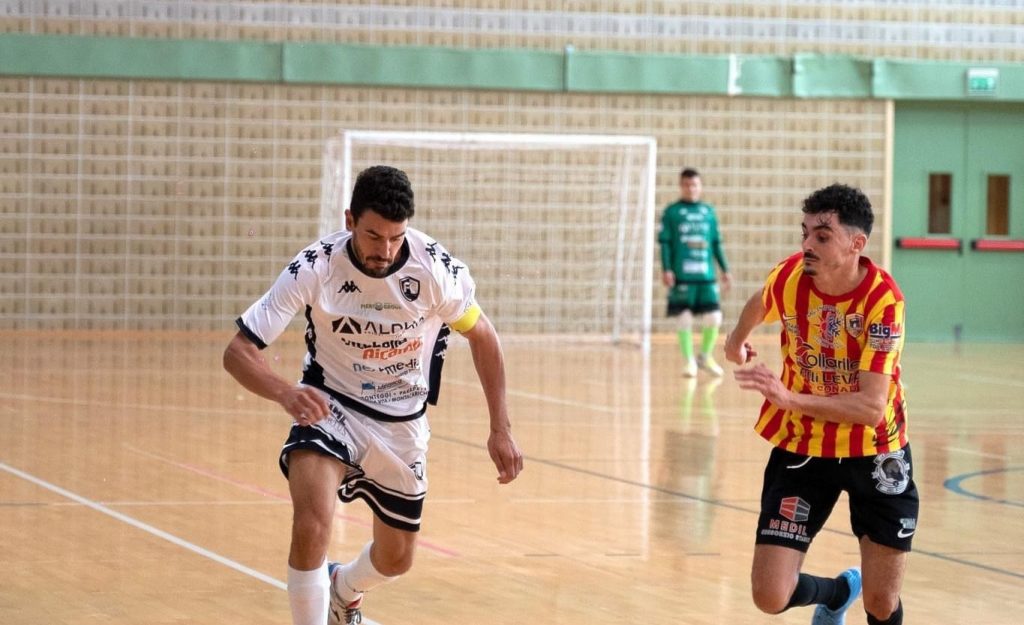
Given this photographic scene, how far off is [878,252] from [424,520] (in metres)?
13.4

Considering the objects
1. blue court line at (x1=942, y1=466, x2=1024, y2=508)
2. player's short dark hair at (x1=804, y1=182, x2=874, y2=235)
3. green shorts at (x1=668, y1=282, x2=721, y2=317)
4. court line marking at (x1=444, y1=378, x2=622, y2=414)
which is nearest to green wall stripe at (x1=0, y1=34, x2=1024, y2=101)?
green shorts at (x1=668, y1=282, x2=721, y2=317)

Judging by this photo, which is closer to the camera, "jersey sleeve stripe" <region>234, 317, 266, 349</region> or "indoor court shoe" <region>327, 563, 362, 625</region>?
"jersey sleeve stripe" <region>234, 317, 266, 349</region>

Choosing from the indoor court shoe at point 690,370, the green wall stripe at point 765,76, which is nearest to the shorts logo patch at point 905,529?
the indoor court shoe at point 690,370

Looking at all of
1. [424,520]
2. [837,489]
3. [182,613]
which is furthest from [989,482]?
[182,613]

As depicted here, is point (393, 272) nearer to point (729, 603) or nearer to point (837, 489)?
point (837, 489)

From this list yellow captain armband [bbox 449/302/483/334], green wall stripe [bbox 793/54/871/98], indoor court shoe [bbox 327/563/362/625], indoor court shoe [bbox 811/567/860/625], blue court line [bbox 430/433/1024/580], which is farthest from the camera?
green wall stripe [bbox 793/54/871/98]

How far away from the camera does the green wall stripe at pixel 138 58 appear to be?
1753 centimetres

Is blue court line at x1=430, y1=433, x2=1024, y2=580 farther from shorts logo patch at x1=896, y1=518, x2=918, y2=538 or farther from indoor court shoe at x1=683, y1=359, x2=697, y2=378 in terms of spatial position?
indoor court shoe at x1=683, y1=359, x2=697, y2=378

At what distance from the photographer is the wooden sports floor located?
17.9 ft

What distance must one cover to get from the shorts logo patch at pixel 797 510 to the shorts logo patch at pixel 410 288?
1.23 meters

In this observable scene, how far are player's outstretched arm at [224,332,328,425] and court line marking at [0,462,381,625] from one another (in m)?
1.21

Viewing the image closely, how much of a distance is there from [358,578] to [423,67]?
45.6 feet

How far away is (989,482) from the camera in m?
8.52

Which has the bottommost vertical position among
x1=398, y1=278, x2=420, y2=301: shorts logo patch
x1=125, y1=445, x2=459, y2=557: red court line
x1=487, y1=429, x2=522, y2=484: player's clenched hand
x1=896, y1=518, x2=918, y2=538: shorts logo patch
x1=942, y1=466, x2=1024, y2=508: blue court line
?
x1=942, y1=466, x2=1024, y2=508: blue court line
